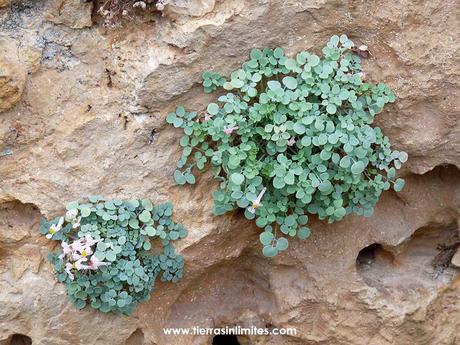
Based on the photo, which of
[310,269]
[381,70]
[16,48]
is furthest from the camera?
[310,269]

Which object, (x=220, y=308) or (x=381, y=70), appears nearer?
(x=381, y=70)

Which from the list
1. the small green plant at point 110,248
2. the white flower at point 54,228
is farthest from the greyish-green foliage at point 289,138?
the white flower at point 54,228

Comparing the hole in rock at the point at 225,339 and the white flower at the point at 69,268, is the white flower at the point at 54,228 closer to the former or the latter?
the white flower at the point at 69,268

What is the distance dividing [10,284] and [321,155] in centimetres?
128

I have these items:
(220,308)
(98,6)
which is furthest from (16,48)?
(220,308)

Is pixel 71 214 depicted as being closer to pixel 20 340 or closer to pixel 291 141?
pixel 20 340

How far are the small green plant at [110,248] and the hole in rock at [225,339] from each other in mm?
648

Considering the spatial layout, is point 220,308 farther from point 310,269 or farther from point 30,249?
point 30,249

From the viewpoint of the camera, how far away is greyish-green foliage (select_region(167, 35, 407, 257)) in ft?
7.76

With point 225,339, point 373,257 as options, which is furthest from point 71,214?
point 373,257

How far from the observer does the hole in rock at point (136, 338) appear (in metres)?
2.65

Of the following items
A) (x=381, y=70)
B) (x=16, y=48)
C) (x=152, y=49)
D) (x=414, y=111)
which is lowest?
(x=414, y=111)

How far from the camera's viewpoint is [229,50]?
2.43m

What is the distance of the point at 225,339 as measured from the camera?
3.05 metres
